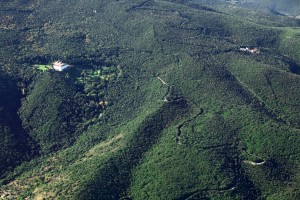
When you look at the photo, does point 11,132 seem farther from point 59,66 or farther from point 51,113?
point 59,66

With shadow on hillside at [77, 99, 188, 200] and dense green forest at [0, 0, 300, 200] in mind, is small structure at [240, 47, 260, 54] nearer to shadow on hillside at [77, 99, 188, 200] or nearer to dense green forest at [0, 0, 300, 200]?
dense green forest at [0, 0, 300, 200]

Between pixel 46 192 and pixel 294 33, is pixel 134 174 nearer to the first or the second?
pixel 46 192

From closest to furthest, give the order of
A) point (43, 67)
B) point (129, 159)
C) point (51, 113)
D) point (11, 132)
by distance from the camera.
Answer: point (129, 159) → point (11, 132) → point (51, 113) → point (43, 67)

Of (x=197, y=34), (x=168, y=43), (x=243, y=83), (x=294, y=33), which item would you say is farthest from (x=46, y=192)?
(x=294, y=33)

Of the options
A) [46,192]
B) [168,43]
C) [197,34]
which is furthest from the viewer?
[197,34]

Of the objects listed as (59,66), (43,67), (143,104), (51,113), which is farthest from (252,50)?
(51,113)

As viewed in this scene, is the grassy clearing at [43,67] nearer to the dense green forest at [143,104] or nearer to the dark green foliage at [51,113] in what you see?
the dense green forest at [143,104]

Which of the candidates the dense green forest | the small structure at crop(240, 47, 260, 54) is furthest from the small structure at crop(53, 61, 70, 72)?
the small structure at crop(240, 47, 260, 54)

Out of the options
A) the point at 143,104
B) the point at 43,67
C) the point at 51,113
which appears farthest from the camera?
the point at 43,67
